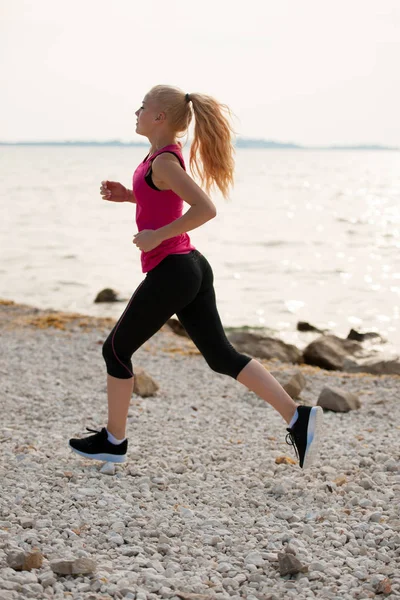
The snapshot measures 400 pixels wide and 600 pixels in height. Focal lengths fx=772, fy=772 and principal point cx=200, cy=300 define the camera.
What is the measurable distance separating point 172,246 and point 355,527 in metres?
1.75

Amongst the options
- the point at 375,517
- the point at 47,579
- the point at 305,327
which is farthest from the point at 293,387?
the point at 305,327

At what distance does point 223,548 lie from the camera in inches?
148

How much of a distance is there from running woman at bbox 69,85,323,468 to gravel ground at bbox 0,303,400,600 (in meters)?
0.46

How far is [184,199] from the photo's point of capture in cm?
399

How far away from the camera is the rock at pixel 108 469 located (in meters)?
4.70

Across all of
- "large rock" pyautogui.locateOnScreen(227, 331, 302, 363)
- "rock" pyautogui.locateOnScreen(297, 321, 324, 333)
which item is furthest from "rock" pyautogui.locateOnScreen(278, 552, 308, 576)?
"rock" pyautogui.locateOnScreen(297, 321, 324, 333)

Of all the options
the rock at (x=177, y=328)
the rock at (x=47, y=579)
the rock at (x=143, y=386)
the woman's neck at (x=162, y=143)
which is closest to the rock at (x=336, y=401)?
the rock at (x=143, y=386)

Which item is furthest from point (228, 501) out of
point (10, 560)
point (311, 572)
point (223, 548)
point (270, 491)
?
point (10, 560)

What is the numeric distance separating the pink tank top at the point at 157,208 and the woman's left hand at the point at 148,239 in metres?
0.13

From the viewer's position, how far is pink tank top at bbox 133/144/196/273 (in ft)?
13.4

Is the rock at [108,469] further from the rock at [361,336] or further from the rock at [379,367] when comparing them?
the rock at [361,336]

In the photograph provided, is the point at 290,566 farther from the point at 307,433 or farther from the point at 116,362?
the point at 116,362

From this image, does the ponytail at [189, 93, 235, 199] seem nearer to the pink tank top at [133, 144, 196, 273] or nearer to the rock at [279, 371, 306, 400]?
the pink tank top at [133, 144, 196, 273]

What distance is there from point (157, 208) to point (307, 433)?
149 cm
